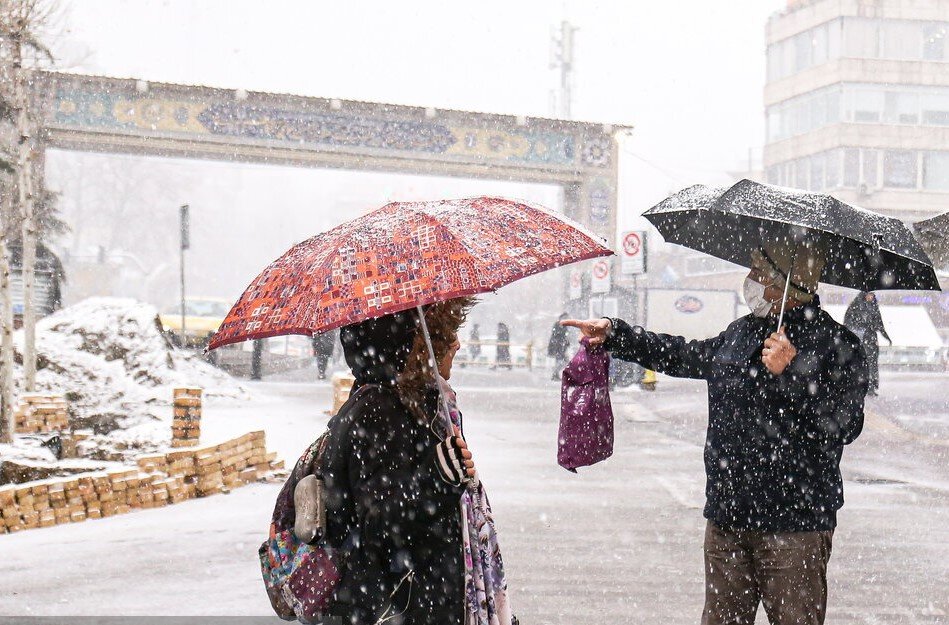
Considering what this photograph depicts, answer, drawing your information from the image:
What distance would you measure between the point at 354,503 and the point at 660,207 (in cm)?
194

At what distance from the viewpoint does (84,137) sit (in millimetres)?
27047

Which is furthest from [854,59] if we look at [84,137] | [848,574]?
[848,574]

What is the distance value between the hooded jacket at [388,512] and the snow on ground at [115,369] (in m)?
9.19

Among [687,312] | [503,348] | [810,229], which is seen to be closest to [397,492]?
[810,229]

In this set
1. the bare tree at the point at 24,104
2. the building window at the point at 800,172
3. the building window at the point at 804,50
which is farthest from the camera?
the building window at the point at 800,172

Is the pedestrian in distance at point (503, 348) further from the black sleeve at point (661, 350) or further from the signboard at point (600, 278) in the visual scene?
the black sleeve at point (661, 350)

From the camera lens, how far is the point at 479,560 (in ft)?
10.5

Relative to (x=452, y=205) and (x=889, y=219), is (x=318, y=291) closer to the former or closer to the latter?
(x=452, y=205)

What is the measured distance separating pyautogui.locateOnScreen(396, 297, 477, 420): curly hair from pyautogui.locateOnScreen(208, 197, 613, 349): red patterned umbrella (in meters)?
0.20

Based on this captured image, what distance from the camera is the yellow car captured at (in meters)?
28.9

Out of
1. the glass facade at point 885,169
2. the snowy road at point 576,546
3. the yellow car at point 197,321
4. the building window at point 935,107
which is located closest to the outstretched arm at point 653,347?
the snowy road at point 576,546

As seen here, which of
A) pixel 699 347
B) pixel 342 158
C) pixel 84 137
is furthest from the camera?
pixel 342 158

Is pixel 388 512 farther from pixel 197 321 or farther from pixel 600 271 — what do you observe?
pixel 197 321

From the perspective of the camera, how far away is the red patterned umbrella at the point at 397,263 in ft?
9.86
